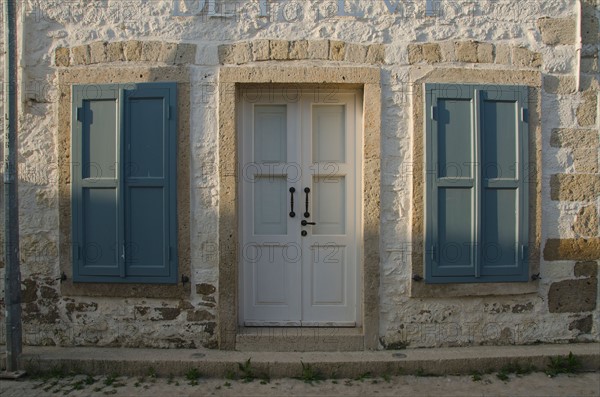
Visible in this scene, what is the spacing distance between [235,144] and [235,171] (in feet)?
0.77

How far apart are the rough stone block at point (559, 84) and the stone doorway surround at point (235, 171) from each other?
4.99 ft

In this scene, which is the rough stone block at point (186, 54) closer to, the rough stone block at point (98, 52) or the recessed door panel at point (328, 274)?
the rough stone block at point (98, 52)

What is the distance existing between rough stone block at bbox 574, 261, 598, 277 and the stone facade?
0.19m

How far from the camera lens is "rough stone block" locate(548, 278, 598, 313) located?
4727mm

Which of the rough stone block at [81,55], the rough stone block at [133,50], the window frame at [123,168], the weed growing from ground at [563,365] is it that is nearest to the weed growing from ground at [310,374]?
the window frame at [123,168]

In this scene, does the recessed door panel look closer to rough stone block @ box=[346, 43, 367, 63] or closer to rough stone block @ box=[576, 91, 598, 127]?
rough stone block @ box=[346, 43, 367, 63]

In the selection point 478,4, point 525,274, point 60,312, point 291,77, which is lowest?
point 60,312

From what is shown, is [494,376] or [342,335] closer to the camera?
[494,376]

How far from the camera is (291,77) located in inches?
181

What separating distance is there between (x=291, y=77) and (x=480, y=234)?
Result: 212cm

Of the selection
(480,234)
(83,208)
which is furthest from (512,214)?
(83,208)

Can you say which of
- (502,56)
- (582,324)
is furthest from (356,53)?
(582,324)

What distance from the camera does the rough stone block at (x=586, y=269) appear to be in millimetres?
4742

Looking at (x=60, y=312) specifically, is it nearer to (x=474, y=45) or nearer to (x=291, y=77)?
(x=291, y=77)
